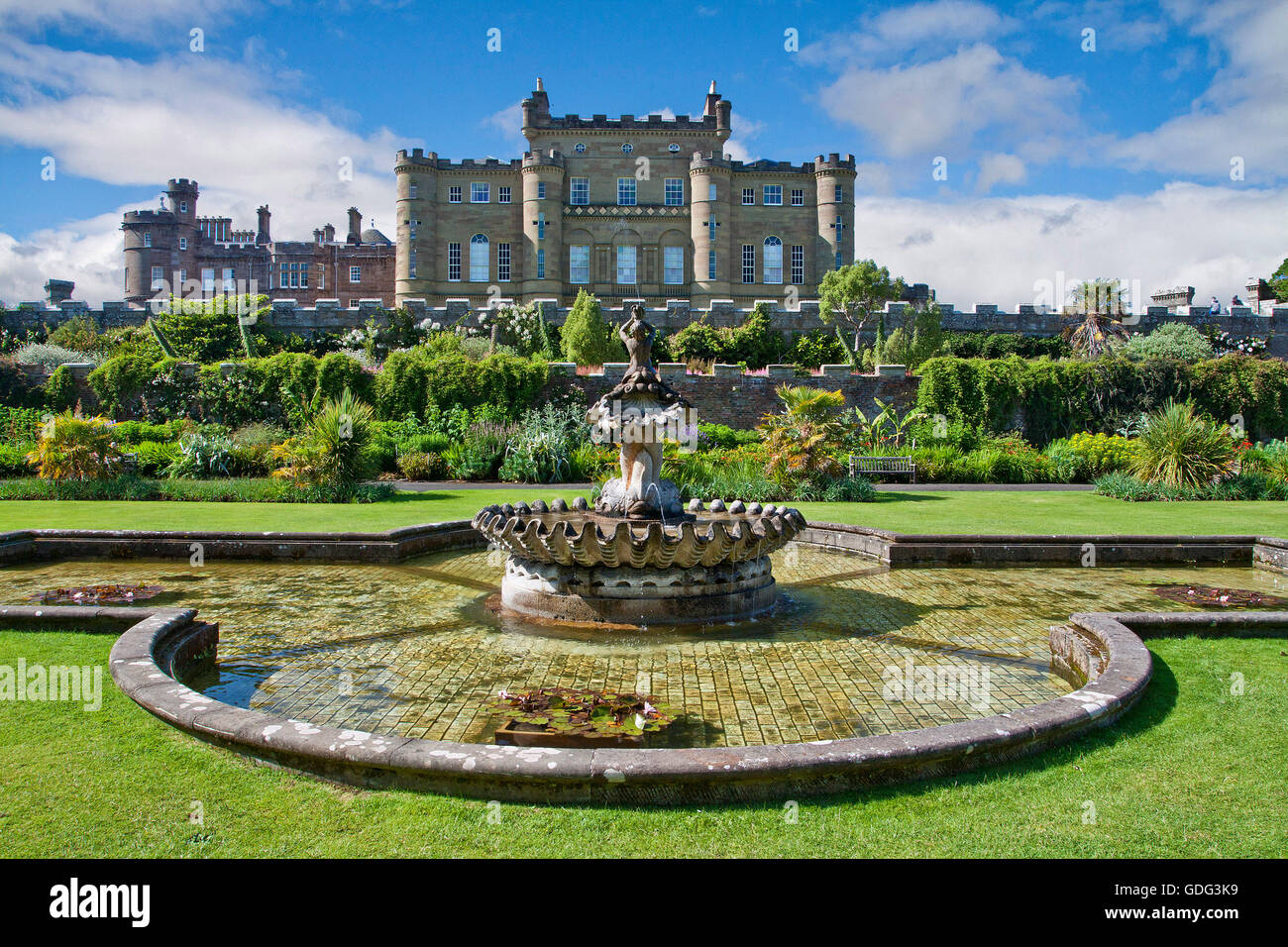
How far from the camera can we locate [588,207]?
149 ft

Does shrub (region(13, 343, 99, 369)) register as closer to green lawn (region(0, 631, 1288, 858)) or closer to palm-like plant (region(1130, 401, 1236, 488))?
green lawn (region(0, 631, 1288, 858))

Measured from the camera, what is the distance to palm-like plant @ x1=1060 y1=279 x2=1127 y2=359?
34625 millimetres

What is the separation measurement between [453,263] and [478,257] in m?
1.37

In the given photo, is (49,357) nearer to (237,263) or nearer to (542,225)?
(542,225)

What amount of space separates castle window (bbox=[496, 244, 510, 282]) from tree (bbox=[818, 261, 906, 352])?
17626 millimetres

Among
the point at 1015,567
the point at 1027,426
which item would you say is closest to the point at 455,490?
the point at 1015,567

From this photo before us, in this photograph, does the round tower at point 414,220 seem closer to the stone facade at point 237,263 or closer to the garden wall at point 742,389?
the stone facade at point 237,263

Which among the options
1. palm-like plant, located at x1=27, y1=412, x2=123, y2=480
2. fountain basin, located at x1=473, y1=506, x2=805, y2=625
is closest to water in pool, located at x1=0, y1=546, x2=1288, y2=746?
fountain basin, located at x1=473, y1=506, x2=805, y2=625

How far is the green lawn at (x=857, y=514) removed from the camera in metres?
12.9

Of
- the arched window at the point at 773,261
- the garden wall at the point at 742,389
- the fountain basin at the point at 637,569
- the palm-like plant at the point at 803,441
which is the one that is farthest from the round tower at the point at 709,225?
the fountain basin at the point at 637,569

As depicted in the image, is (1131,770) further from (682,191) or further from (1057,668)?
(682,191)

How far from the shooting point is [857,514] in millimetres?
14852

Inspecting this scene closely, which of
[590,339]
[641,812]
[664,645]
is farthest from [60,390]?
[641,812]

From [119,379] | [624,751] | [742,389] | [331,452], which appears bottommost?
[624,751]
